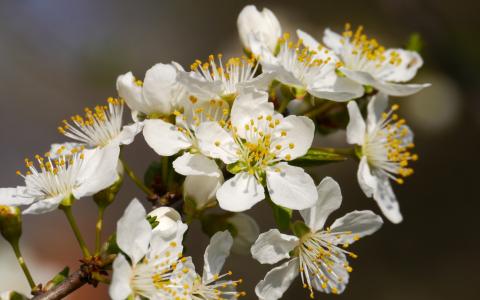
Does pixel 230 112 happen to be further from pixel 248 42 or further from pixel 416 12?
pixel 416 12

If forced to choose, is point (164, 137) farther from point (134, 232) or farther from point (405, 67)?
point (405, 67)

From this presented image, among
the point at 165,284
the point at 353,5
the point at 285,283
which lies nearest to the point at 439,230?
the point at 353,5

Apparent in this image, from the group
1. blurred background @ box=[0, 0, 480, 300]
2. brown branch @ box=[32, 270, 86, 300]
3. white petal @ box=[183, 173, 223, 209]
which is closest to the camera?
brown branch @ box=[32, 270, 86, 300]

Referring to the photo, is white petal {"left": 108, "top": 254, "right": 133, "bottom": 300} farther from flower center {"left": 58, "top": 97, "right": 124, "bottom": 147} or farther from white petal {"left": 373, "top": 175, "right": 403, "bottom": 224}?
white petal {"left": 373, "top": 175, "right": 403, "bottom": 224}

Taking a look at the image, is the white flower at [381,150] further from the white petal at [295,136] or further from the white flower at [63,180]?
the white flower at [63,180]

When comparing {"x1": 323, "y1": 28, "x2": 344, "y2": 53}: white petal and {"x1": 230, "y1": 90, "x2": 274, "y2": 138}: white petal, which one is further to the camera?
{"x1": 323, "y1": 28, "x2": 344, "y2": 53}: white petal

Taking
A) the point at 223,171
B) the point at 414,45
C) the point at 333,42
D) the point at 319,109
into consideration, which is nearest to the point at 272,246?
the point at 223,171

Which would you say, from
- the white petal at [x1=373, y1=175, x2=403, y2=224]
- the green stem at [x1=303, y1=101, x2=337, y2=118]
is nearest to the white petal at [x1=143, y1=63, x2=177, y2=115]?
the green stem at [x1=303, y1=101, x2=337, y2=118]
